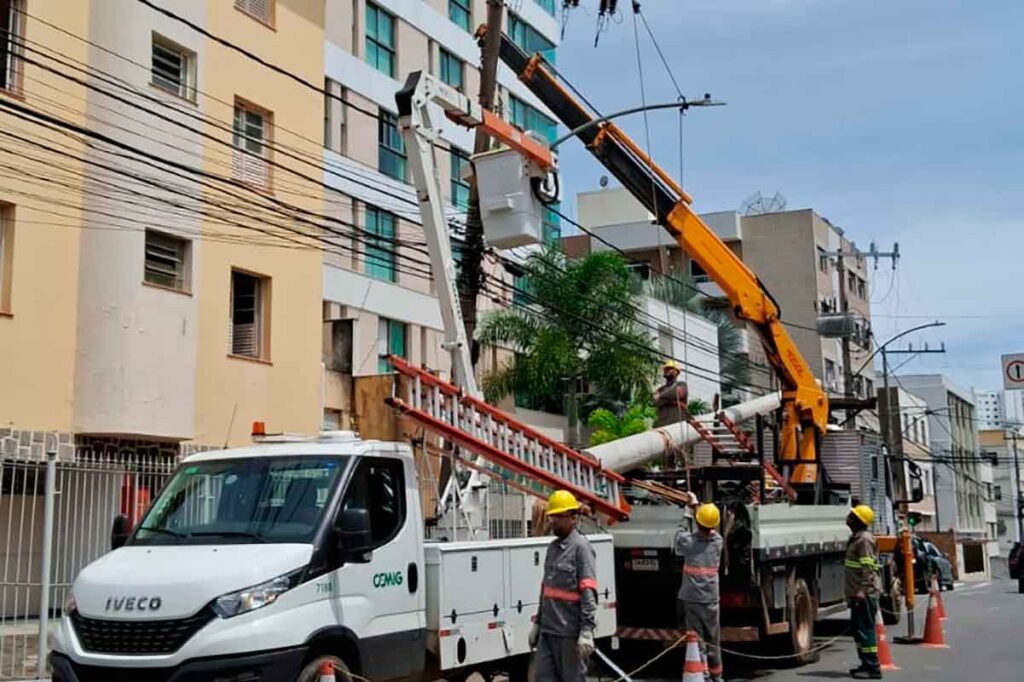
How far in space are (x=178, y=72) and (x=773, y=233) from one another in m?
42.3

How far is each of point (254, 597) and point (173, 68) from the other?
15068 millimetres

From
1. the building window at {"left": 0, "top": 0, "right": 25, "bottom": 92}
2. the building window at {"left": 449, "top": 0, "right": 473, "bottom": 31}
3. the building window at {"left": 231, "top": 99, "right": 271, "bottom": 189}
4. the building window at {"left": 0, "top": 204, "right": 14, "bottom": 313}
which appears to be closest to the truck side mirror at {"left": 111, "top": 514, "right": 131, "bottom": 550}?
the building window at {"left": 0, "top": 204, "right": 14, "bottom": 313}

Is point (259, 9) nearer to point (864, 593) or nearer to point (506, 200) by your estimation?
point (506, 200)

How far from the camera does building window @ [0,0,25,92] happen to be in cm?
1703

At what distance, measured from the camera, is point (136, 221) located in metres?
18.7

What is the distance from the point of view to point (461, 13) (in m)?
33.6

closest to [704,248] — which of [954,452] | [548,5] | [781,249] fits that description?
[548,5]

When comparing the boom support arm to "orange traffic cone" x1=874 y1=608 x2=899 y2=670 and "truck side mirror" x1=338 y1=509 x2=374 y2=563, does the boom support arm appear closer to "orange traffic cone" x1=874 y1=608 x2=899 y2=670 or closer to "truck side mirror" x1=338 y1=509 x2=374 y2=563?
"orange traffic cone" x1=874 y1=608 x2=899 y2=670

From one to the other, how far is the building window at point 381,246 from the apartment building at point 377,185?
31 millimetres

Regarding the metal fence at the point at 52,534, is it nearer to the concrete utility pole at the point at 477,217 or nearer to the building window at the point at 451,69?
the concrete utility pole at the point at 477,217

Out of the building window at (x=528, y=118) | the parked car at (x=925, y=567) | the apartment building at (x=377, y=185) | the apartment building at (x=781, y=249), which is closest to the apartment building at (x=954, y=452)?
the apartment building at (x=781, y=249)

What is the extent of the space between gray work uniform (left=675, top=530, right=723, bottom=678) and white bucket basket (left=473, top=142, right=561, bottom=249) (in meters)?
3.98

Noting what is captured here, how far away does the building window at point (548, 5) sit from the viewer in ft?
126

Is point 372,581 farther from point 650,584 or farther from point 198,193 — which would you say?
point 198,193
